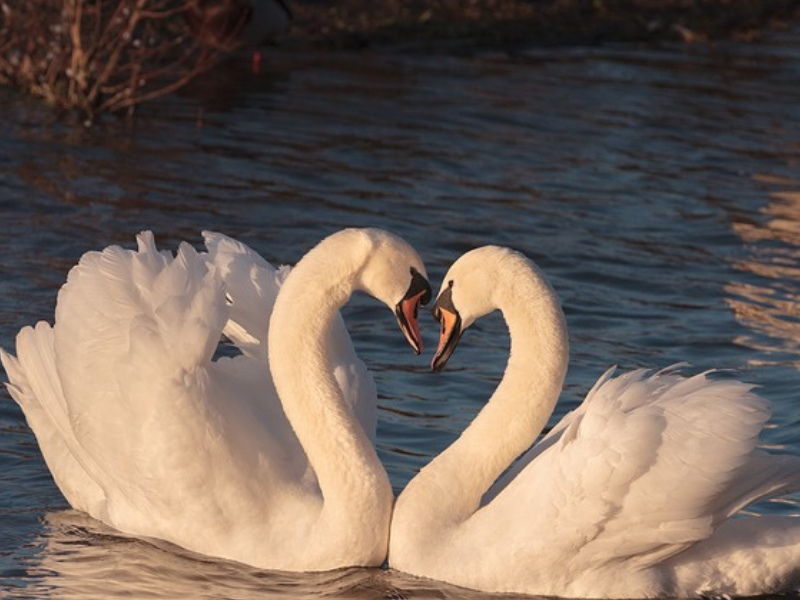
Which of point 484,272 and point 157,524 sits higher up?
point 484,272

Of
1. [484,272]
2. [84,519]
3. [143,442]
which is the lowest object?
[84,519]

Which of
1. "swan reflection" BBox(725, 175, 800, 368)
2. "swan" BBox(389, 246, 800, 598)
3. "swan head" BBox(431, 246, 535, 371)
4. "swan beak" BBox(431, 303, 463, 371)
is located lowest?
"swan reflection" BBox(725, 175, 800, 368)

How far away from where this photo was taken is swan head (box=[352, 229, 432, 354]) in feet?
21.2

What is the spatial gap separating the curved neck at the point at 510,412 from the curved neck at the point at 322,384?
18cm

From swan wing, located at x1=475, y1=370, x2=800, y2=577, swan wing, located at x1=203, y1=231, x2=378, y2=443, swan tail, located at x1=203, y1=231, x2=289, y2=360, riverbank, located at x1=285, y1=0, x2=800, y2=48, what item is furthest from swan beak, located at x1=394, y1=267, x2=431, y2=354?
riverbank, located at x1=285, y1=0, x2=800, y2=48

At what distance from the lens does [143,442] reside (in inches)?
263

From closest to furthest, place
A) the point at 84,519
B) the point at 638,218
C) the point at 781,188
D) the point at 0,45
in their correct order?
1. the point at 84,519
2. the point at 638,218
3. the point at 781,188
4. the point at 0,45

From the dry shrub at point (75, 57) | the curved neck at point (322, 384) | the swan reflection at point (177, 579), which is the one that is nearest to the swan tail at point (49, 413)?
the swan reflection at point (177, 579)

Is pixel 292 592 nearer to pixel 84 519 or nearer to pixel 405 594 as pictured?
pixel 405 594

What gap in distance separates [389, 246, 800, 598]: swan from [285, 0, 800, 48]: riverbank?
11.0m

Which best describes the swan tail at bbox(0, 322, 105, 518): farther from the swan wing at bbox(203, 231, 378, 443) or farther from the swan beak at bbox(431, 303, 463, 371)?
the swan beak at bbox(431, 303, 463, 371)

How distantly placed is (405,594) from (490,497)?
0.55m

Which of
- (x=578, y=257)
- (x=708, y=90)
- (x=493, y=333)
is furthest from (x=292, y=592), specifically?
(x=708, y=90)

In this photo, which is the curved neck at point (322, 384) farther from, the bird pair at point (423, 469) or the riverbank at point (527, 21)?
the riverbank at point (527, 21)
